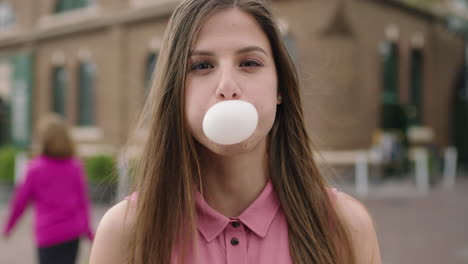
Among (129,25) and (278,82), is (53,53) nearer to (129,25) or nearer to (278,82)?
(129,25)

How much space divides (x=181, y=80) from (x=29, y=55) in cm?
2149

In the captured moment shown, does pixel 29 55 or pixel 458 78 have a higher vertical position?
pixel 29 55

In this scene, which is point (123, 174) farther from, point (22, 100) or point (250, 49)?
point (22, 100)

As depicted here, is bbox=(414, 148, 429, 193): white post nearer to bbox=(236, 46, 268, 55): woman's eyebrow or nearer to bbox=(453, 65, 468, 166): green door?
bbox=(453, 65, 468, 166): green door

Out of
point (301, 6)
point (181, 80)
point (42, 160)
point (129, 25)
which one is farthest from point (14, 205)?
point (129, 25)

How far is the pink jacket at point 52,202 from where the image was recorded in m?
4.00

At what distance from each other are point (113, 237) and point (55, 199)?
10.2 feet

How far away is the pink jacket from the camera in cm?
400

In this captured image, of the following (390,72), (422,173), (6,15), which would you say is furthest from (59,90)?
(422,173)

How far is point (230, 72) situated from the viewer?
115cm

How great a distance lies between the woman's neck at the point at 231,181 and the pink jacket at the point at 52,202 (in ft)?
10.3

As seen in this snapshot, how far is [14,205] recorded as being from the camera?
13.4ft

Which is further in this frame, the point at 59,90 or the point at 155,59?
the point at 59,90

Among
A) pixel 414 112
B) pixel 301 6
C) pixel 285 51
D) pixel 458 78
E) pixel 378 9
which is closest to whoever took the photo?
pixel 285 51
